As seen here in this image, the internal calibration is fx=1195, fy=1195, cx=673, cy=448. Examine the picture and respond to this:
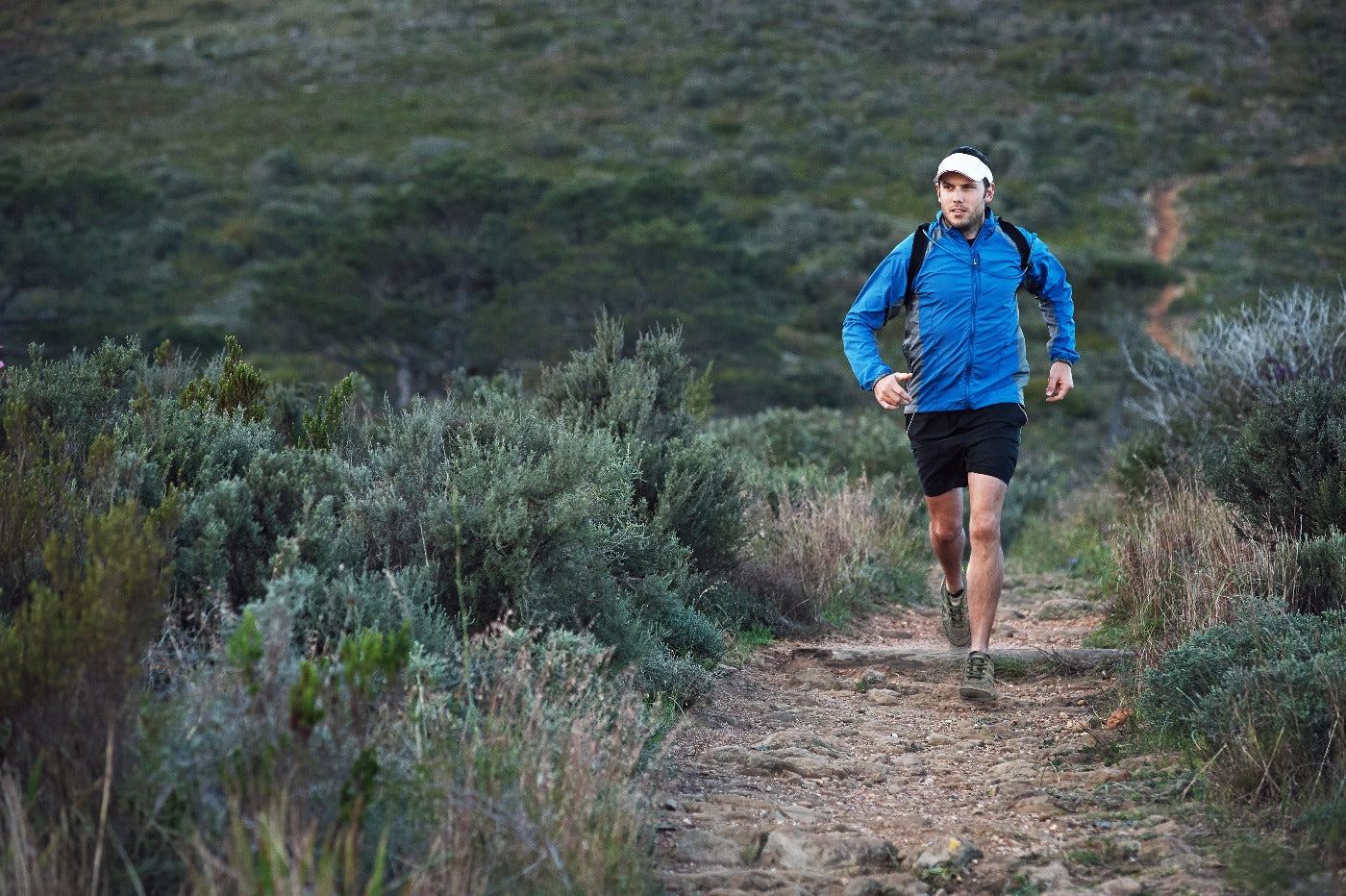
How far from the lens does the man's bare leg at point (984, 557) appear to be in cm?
460

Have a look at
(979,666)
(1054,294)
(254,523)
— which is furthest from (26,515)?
(1054,294)

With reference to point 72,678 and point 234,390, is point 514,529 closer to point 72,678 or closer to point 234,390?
point 72,678

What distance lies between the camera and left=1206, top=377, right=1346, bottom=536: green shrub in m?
5.05

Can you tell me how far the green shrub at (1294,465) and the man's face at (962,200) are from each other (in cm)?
182

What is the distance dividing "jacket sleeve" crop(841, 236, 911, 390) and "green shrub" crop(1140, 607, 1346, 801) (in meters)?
1.58

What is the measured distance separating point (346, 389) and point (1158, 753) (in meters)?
3.74

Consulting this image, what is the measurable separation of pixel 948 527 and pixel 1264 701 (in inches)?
73.4

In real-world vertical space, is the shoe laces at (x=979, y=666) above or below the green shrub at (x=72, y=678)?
below

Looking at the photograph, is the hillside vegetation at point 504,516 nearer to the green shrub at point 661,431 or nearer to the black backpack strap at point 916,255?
the green shrub at point 661,431

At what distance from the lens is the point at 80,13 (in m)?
49.4

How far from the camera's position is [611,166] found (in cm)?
3278

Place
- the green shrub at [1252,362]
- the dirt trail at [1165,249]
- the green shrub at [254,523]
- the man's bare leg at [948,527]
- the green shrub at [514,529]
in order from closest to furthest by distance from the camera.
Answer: the green shrub at [254,523] → the green shrub at [514,529] → the man's bare leg at [948,527] → the green shrub at [1252,362] → the dirt trail at [1165,249]

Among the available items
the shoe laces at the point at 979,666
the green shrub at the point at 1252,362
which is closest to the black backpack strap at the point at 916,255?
the shoe laces at the point at 979,666

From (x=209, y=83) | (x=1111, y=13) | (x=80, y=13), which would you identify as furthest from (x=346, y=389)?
(x=80, y=13)
